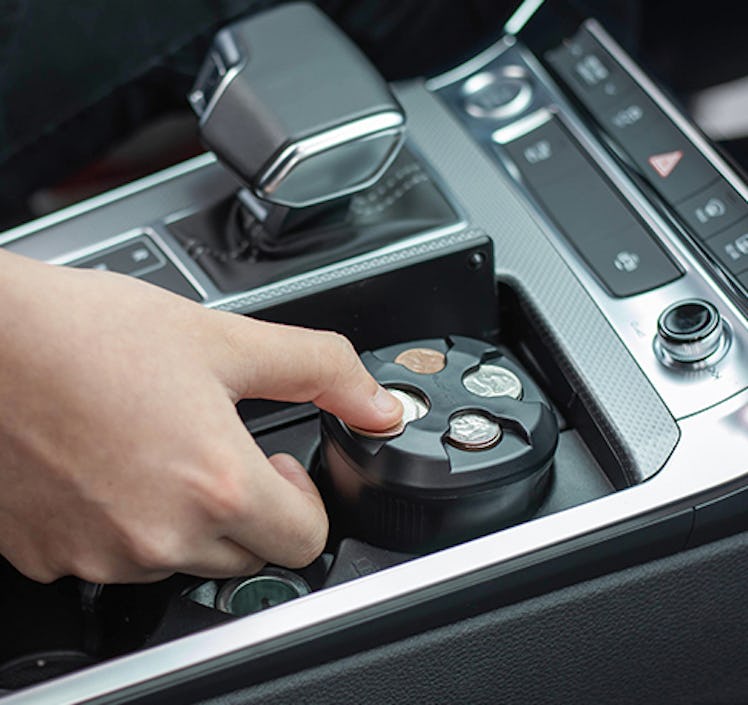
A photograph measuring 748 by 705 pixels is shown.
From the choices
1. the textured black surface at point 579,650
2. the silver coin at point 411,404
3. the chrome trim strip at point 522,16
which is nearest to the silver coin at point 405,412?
the silver coin at point 411,404

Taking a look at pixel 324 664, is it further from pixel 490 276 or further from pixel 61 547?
pixel 490 276

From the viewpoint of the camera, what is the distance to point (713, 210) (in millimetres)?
728

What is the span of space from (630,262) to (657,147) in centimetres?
10

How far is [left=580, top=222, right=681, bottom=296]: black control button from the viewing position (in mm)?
706

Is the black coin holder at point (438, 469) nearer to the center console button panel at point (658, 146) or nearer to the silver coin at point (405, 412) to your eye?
the silver coin at point (405, 412)

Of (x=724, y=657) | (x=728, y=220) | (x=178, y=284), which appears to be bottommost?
(x=724, y=657)

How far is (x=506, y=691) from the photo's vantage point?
64 cm

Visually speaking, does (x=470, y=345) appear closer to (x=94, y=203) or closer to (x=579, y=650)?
(x=579, y=650)

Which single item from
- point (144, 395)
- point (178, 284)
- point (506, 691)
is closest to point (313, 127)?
point (178, 284)

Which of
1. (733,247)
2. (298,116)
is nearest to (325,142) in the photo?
(298,116)

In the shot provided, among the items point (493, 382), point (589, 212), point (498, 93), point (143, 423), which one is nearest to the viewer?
point (143, 423)

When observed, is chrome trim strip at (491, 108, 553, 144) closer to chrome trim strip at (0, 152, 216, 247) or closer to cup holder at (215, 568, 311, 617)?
chrome trim strip at (0, 152, 216, 247)

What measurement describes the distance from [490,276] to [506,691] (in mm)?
249

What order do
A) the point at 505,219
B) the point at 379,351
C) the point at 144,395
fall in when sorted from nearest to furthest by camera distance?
the point at 144,395
the point at 379,351
the point at 505,219
